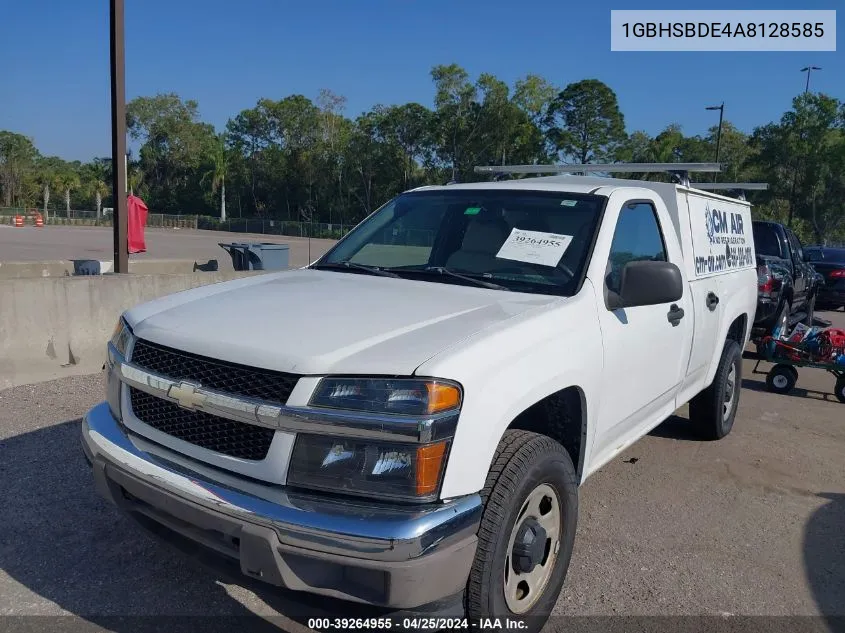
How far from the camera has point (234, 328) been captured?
2652 millimetres

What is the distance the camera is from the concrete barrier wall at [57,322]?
6.05m

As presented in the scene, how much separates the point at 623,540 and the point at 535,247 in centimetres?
172

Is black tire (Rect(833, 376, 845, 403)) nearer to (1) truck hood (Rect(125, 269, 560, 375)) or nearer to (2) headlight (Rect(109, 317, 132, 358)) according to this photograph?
(1) truck hood (Rect(125, 269, 560, 375))

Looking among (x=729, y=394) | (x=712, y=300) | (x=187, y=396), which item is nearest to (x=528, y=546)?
(x=187, y=396)

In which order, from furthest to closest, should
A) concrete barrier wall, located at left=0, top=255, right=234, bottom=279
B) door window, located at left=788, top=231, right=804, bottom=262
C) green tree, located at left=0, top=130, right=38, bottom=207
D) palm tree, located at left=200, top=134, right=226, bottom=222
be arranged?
green tree, located at left=0, top=130, right=38, bottom=207 → palm tree, located at left=200, top=134, right=226, bottom=222 → door window, located at left=788, top=231, right=804, bottom=262 → concrete barrier wall, located at left=0, top=255, right=234, bottom=279

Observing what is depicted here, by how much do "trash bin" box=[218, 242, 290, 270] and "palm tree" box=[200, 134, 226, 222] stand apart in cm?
7081

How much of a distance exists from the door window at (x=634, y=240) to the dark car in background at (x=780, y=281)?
5.67 metres

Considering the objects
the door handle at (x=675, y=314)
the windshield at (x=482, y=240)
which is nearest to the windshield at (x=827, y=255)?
the door handle at (x=675, y=314)

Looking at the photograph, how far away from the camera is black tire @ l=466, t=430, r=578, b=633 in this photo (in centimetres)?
243

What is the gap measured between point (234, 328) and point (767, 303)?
893 cm

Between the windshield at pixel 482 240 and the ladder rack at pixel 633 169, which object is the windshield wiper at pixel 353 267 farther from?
the ladder rack at pixel 633 169

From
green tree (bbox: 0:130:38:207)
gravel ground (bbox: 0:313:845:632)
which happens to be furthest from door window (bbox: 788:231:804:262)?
green tree (bbox: 0:130:38:207)

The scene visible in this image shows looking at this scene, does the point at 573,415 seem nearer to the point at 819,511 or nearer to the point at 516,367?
the point at 516,367

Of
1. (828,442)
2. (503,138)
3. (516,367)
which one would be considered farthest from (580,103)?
(516,367)
